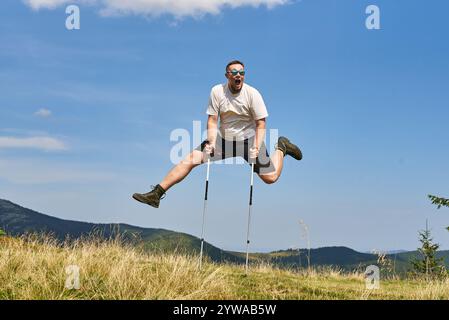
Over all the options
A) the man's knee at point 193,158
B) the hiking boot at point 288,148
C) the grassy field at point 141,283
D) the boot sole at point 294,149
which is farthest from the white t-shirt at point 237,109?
the grassy field at point 141,283

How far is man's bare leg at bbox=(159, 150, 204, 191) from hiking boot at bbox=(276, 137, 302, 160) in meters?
2.17

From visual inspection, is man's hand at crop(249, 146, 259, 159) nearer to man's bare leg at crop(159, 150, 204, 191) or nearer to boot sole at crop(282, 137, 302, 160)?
man's bare leg at crop(159, 150, 204, 191)

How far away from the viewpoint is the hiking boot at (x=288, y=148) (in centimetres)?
1181

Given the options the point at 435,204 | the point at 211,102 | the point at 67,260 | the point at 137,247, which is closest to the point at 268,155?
the point at 211,102

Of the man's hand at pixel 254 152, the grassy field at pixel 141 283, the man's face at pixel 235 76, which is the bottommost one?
the grassy field at pixel 141 283

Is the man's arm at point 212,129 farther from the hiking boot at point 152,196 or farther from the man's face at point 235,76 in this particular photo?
the hiking boot at point 152,196

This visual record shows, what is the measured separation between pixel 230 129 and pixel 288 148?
6.83ft

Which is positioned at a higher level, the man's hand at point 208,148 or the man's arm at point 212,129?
the man's arm at point 212,129

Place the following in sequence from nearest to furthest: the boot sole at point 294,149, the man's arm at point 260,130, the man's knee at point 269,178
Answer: the man's arm at point 260,130, the man's knee at point 269,178, the boot sole at point 294,149

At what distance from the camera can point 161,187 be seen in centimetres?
1042

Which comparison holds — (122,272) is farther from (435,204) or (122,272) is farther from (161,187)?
(435,204)

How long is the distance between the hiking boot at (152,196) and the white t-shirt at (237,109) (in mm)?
1657
